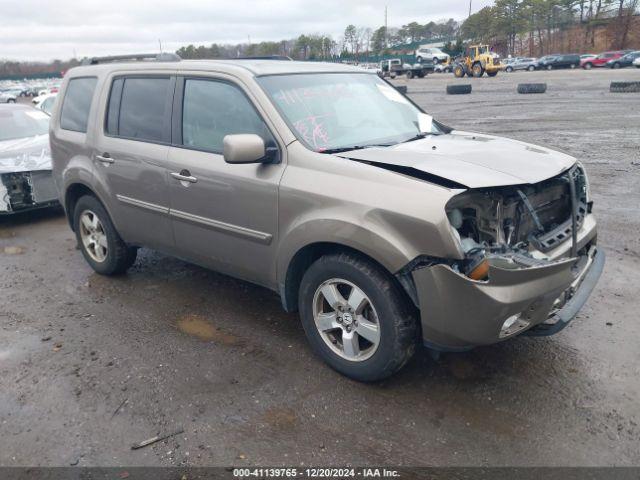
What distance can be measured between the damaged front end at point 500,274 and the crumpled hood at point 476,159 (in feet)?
0.26

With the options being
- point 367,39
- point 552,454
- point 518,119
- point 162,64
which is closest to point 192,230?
point 162,64

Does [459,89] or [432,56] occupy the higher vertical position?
[432,56]

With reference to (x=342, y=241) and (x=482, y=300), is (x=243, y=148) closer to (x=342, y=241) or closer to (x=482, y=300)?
(x=342, y=241)

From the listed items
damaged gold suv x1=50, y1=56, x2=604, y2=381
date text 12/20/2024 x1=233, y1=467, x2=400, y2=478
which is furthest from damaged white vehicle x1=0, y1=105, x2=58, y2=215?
date text 12/20/2024 x1=233, y1=467, x2=400, y2=478

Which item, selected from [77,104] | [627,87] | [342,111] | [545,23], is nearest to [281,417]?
[342,111]

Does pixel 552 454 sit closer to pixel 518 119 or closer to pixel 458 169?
pixel 458 169

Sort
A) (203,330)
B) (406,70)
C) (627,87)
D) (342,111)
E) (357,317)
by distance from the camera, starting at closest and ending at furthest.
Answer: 1. (357,317)
2. (342,111)
3. (203,330)
4. (627,87)
5. (406,70)

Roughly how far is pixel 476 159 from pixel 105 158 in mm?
3079

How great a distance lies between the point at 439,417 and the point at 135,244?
3.04 m

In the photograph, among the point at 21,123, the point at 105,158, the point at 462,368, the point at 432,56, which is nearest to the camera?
the point at 462,368

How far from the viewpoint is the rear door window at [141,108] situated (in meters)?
4.18

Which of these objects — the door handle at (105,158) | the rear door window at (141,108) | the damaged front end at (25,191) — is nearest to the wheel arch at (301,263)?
the rear door window at (141,108)

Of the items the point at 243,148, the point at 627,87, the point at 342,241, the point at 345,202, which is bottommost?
the point at 627,87

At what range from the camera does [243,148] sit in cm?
328
